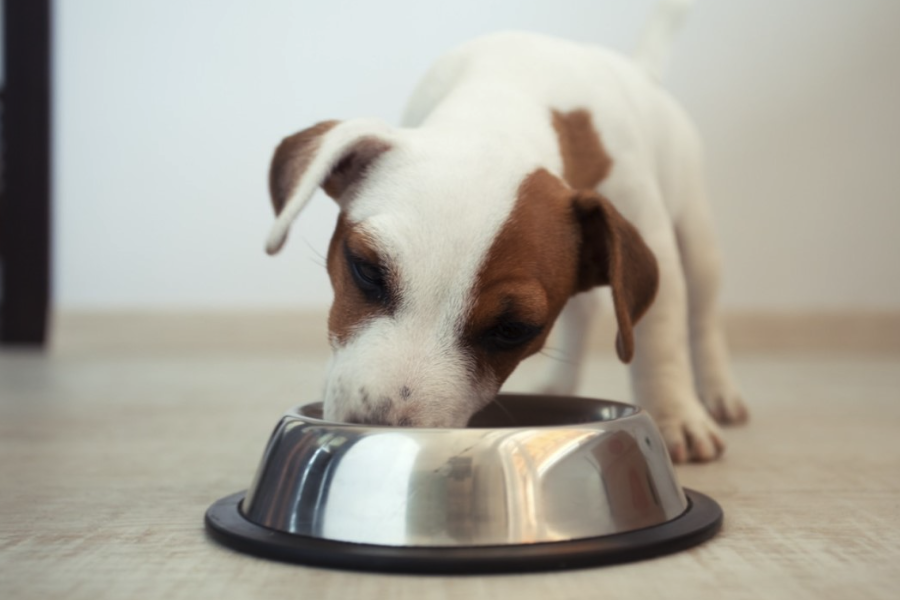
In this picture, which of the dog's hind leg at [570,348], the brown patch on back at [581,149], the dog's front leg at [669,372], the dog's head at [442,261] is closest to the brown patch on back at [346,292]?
the dog's head at [442,261]

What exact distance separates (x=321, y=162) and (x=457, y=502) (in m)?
0.70

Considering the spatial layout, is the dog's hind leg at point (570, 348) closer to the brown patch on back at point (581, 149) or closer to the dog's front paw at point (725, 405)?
the dog's front paw at point (725, 405)

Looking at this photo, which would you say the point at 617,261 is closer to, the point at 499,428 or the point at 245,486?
the point at 499,428

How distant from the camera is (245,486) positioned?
186cm

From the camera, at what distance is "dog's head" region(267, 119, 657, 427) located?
1.57 meters

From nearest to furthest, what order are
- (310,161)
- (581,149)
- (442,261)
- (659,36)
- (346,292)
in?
1. (442,261)
2. (346,292)
3. (310,161)
4. (581,149)
5. (659,36)

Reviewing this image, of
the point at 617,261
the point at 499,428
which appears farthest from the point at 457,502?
the point at 617,261

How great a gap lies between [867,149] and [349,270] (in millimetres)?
4425

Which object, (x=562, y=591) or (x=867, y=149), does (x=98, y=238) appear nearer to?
(x=867, y=149)

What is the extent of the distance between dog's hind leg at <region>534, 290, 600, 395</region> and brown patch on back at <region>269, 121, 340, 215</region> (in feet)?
3.15

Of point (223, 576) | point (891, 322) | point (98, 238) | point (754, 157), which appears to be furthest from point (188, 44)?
point (223, 576)

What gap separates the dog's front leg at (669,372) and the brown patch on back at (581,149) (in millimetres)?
181

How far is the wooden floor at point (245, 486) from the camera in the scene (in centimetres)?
124

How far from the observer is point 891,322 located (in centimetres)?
546
